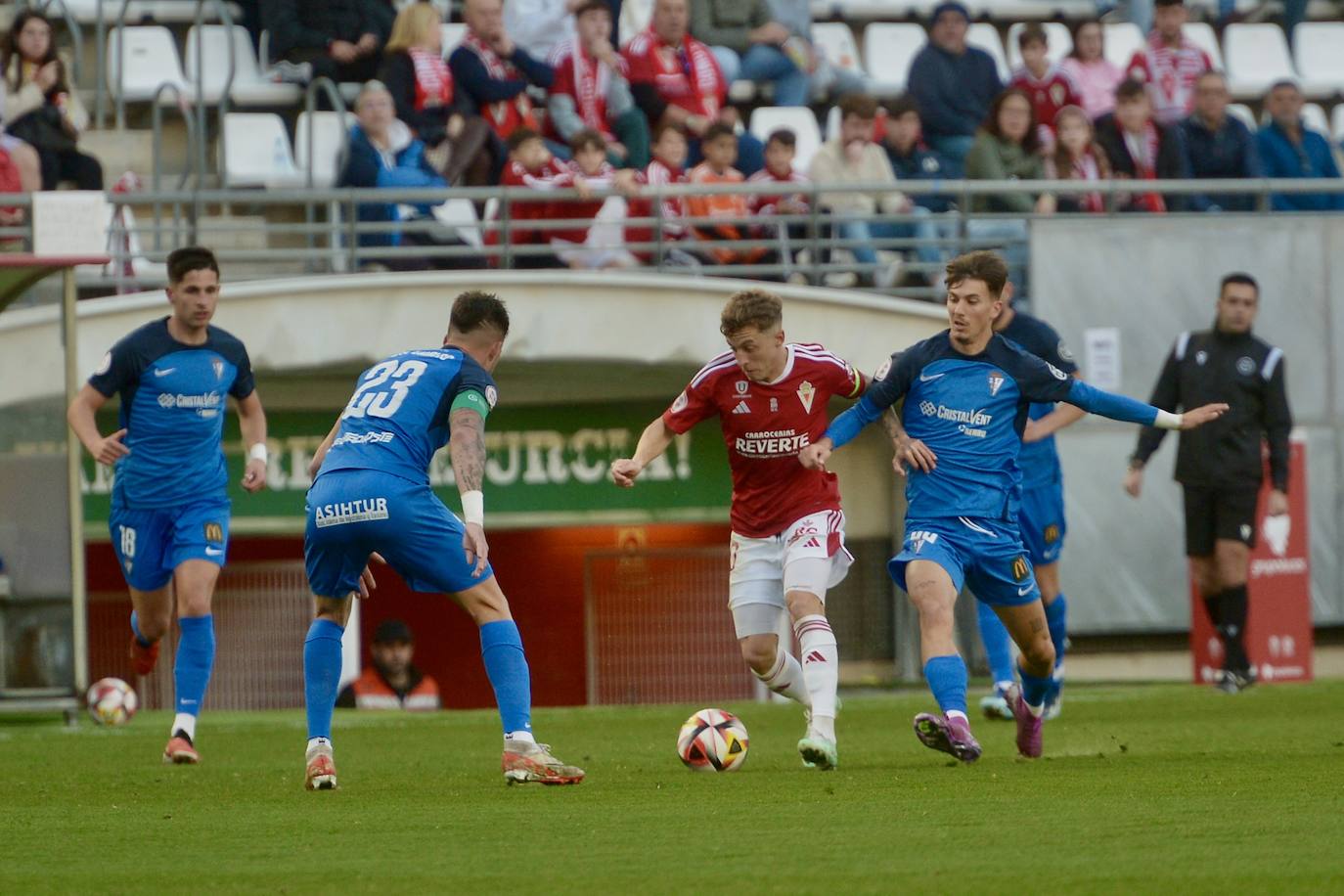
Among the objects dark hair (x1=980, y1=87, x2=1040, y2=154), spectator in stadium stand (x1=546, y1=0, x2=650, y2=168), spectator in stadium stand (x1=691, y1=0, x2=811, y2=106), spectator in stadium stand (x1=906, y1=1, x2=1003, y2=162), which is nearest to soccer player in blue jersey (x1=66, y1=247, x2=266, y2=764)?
spectator in stadium stand (x1=546, y1=0, x2=650, y2=168)

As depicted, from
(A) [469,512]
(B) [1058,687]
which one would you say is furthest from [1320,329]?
(A) [469,512]

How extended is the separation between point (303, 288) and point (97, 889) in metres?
11.7

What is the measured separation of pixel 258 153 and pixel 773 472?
10409 millimetres

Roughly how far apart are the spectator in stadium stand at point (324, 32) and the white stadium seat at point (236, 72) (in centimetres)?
47

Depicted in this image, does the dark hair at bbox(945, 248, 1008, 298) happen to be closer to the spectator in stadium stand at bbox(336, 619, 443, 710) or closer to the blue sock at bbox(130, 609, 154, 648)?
the blue sock at bbox(130, 609, 154, 648)

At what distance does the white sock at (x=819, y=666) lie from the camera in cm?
835

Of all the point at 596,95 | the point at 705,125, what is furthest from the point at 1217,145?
the point at 596,95

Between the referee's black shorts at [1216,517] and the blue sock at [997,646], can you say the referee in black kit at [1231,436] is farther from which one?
the blue sock at [997,646]

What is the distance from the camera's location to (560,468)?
18281 millimetres

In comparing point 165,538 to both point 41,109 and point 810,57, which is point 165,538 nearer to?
point 41,109

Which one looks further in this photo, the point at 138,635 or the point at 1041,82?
the point at 1041,82

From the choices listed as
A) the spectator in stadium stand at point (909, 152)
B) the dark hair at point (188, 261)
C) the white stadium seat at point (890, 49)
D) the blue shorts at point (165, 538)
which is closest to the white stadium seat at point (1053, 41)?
the white stadium seat at point (890, 49)

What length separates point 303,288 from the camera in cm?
1662

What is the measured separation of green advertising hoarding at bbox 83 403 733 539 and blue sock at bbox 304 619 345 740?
32.9ft
